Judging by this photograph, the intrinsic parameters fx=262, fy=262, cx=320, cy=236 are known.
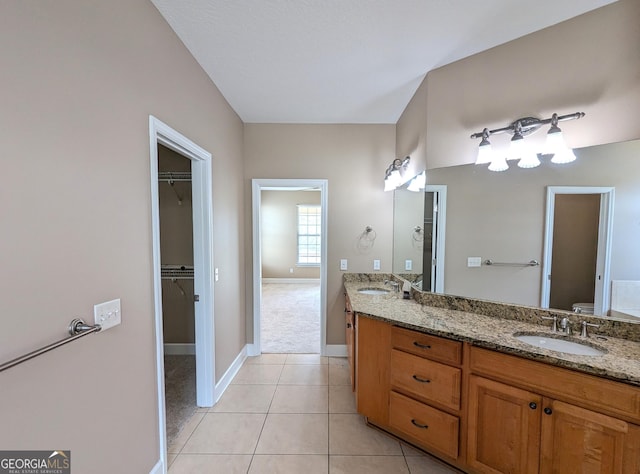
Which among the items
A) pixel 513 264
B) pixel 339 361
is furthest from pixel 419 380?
pixel 339 361

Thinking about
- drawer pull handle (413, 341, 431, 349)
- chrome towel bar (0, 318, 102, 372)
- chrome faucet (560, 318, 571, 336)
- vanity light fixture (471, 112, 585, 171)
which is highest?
vanity light fixture (471, 112, 585, 171)

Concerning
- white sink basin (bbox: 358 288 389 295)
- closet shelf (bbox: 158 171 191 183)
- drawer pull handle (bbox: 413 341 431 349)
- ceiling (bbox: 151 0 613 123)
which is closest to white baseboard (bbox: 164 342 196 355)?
closet shelf (bbox: 158 171 191 183)

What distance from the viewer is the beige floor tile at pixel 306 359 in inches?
122

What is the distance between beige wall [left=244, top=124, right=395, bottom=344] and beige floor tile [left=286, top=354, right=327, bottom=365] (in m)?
0.59

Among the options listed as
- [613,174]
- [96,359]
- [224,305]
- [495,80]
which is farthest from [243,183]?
[613,174]

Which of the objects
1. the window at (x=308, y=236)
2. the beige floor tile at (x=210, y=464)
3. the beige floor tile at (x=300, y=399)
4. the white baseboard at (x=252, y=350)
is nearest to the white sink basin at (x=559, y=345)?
the beige floor tile at (x=300, y=399)

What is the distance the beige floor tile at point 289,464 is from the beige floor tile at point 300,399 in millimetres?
462

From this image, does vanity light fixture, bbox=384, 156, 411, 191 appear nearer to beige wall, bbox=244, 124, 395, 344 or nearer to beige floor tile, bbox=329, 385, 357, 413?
beige wall, bbox=244, 124, 395, 344

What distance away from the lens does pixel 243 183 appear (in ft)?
10.4

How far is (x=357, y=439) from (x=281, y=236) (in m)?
6.01

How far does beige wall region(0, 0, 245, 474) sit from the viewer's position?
2.77 ft

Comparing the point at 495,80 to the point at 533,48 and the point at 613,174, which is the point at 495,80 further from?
the point at 613,174

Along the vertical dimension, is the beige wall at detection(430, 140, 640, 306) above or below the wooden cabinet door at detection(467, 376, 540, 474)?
above

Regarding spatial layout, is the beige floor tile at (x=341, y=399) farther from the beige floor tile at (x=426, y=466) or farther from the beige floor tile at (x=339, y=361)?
the beige floor tile at (x=426, y=466)
